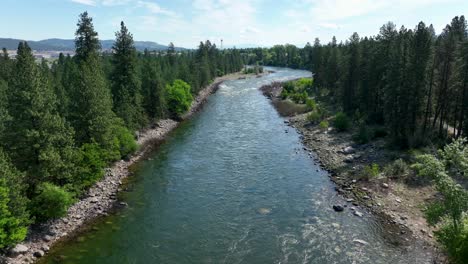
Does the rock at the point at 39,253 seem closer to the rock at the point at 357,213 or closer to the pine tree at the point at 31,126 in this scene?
the pine tree at the point at 31,126

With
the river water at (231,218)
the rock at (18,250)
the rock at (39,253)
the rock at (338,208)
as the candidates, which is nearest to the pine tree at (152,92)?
the river water at (231,218)

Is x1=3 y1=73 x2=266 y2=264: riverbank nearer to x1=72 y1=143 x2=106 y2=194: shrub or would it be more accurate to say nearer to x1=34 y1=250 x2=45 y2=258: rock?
x1=34 y1=250 x2=45 y2=258: rock

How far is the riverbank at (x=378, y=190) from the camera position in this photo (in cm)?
2858

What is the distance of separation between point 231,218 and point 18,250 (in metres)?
16.3

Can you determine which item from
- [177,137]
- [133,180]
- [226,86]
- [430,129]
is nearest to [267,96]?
[226,86]

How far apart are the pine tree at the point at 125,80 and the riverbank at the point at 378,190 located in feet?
86.1

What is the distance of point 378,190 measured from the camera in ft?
119

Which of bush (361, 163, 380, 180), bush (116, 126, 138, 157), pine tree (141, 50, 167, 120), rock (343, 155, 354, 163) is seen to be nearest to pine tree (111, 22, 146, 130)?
bush (116, 126, 138, 157)

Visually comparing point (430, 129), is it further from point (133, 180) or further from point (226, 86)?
point (226, 86)

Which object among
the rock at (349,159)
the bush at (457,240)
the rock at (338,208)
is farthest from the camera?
the rock at (349,159)

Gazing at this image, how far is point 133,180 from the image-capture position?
40594mm

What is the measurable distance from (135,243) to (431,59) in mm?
40613

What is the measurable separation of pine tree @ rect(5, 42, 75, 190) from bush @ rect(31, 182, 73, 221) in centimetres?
121

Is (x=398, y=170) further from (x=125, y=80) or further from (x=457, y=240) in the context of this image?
(x=125, y=80)
